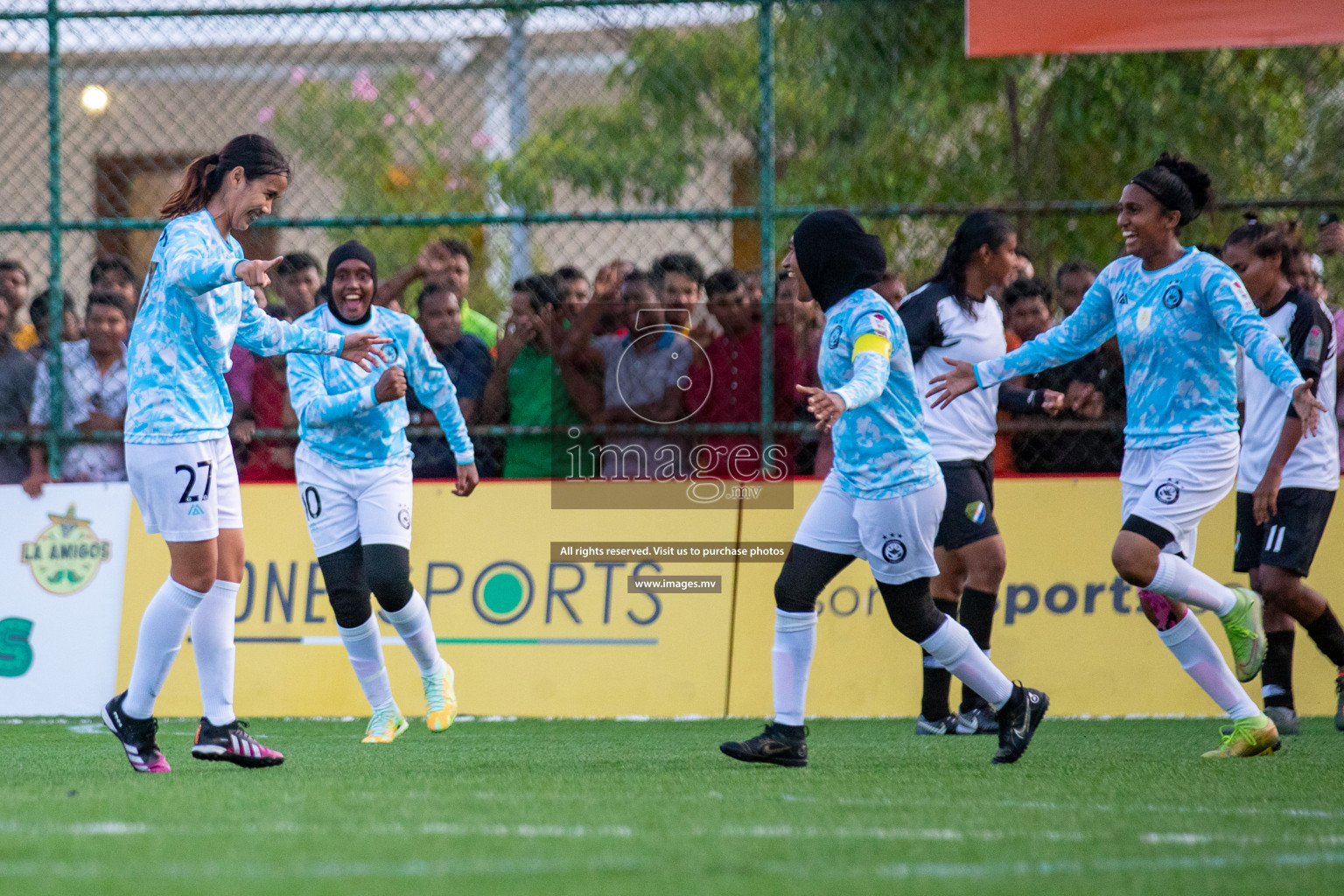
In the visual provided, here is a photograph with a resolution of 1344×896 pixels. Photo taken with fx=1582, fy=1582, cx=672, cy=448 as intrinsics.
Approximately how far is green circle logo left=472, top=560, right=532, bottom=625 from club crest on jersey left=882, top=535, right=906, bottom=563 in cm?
311

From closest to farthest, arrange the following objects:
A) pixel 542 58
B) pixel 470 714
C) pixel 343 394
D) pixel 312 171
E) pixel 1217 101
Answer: pixel 343 394
pixel 470 714
pixel 1217 101
pixel 542 58
pixel 312 171

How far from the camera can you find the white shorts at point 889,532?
5258 mm

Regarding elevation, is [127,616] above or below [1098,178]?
below

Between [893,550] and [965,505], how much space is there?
177cm

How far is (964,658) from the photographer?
5332 millimetres

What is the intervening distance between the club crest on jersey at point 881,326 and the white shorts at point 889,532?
552 mm

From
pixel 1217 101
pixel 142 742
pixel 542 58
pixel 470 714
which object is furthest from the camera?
pixel 542 58

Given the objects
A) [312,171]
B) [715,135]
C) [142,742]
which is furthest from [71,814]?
[312,171]

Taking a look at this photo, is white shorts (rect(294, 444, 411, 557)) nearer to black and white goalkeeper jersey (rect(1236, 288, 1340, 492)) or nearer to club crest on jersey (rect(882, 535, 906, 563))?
club crest on jersey (rect(882, 535, 906, 563))

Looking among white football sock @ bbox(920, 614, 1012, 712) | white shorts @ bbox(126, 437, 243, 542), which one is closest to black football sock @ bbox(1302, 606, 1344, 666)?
white football sock @ bbox(920, 614, 1012, 712)

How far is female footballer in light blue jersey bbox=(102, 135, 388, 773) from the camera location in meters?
5.24

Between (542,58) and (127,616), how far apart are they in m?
5.24

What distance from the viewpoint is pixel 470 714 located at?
311 inches

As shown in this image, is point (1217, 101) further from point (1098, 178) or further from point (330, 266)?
point (330, 266)
